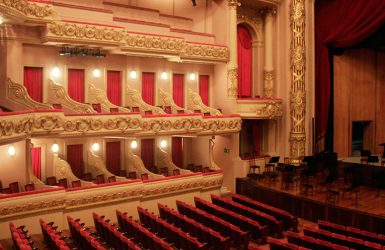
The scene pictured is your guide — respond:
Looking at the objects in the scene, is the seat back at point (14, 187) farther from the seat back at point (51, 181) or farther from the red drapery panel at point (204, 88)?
the red drapery panel at point (204, 88)

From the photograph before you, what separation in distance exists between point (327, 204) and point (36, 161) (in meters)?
6.72

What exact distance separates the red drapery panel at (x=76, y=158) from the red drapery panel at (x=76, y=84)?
3.91 ft

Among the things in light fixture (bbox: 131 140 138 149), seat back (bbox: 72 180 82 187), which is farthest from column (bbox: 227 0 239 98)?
seat back (bbox: 72 180 82 187)

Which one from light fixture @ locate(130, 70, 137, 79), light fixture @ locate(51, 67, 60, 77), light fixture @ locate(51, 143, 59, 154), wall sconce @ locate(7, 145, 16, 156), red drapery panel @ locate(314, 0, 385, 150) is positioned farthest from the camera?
red drapery panel @ locate(314, 0, 385, 150)

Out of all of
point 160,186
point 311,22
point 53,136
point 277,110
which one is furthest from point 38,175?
point 311,22

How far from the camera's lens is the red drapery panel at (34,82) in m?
10.7

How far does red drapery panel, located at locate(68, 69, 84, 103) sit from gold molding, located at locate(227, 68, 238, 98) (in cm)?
428

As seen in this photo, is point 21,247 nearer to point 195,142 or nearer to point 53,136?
point 53,136

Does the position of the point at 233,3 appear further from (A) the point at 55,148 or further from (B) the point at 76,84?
(A) the point at 55,148

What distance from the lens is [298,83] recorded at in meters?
14.1

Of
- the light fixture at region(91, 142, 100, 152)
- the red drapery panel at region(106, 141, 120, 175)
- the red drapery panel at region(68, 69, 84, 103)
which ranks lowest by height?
the red drapery panel at region(106, 141, 120, 175)

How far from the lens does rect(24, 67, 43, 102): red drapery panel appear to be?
10742 mm

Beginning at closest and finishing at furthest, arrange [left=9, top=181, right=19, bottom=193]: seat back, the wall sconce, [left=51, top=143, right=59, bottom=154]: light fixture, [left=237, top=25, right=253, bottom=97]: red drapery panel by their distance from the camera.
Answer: [left=9, top=181, right=19, bottom=193]: seat back
the wall sconce
[left=51, top=143, right=59, bottom=154]: light fixture
[left=237, top=25, right=253, bottom=97]: red drapery panel

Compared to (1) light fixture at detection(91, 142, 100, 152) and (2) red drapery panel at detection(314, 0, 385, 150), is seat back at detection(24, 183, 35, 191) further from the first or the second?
(2) red drapery panel at detection(314, 0, 385, 150)
